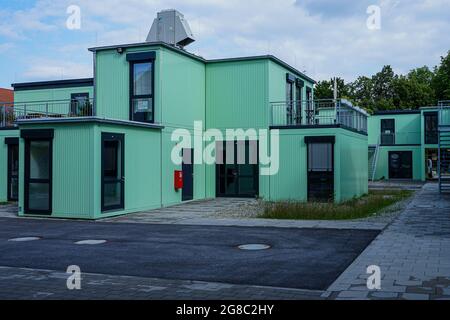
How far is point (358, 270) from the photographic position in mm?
8102

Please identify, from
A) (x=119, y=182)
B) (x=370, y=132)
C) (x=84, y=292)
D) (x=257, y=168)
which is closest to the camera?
(x=84, y=292)

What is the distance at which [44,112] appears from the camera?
25781 mm

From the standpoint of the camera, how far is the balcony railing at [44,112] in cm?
2341

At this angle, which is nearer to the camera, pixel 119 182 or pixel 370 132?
pixel 119 182

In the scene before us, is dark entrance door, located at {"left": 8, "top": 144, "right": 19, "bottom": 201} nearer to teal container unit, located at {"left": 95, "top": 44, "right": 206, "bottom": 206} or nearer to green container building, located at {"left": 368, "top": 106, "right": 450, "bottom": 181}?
teal container unit, located at {"left": 95, "top": 44, "right": 206, "bottom": 206}

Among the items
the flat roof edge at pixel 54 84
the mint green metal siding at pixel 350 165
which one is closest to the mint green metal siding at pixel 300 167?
the mint green metal siding at pixel 350 165

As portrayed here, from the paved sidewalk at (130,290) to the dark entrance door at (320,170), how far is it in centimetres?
1379

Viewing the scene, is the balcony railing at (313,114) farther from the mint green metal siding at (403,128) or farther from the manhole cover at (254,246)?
the mint green metal siding at (403,128)

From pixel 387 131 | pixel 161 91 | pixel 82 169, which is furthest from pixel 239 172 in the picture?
pixel 387 131

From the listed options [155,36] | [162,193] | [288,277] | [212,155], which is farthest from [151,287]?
[155,36]

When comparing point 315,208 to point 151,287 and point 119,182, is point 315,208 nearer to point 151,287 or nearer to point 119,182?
point 119,182

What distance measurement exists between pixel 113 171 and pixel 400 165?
31878 millimetres

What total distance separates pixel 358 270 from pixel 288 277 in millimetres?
1121

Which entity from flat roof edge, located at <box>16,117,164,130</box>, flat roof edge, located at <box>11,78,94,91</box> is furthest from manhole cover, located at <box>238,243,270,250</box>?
flat roof edge, located at <box>11,78,94,91</box>
